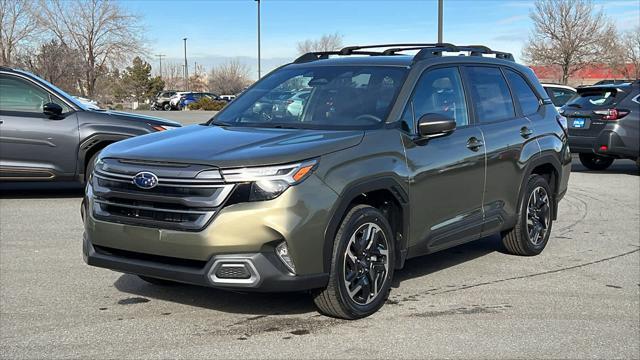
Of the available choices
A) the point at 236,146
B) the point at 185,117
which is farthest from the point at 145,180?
the point at 185,117

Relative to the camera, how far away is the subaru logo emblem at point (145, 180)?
4.57 m

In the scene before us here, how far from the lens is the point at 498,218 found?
21.4 feet

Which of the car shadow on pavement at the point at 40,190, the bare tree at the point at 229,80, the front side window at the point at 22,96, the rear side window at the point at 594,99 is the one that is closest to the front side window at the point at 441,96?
the front side window at the point at 22,96

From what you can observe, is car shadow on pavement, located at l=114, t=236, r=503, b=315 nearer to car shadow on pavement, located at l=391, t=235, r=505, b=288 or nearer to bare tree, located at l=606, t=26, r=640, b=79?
car shadow on pavement, located at l=391, t=235, r=505, b=288

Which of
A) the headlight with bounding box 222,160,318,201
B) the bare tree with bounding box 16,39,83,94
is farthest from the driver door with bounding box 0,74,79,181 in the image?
the bare tree with bounding box 16,39,83,94

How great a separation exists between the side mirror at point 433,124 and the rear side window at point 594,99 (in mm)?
9230

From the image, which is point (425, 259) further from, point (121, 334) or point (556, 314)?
point (121, 334)

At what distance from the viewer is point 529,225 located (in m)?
7.11

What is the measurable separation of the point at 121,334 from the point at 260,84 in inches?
102

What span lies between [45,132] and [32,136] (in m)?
0.17

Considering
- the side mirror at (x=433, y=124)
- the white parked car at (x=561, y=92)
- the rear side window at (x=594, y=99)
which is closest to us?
the side mirror at (x=433, y=124)

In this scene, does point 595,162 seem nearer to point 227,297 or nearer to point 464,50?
point 464,50

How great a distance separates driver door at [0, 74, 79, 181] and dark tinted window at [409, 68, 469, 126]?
5777 millimetres

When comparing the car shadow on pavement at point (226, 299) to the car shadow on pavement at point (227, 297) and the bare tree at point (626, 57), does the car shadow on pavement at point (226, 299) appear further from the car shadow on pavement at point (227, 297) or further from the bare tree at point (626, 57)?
the bare tree at point (626, 57)
